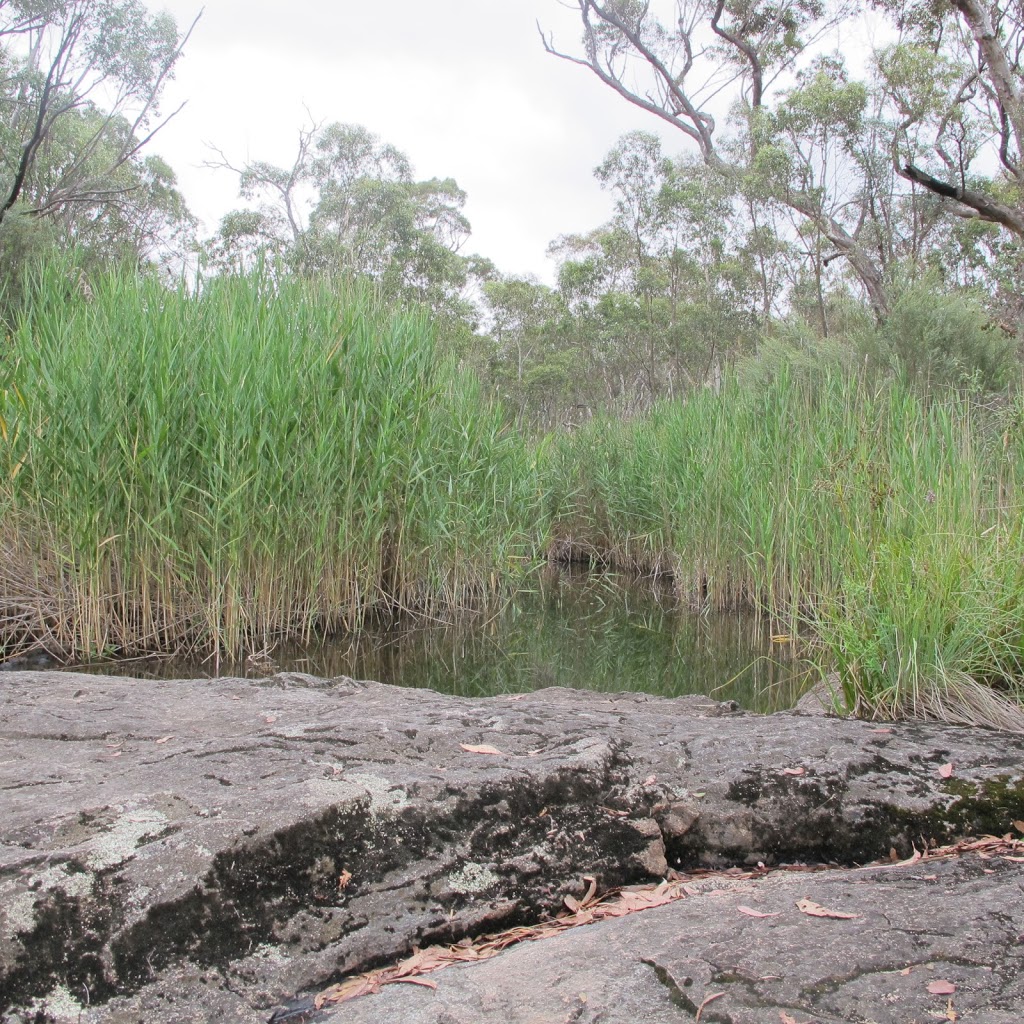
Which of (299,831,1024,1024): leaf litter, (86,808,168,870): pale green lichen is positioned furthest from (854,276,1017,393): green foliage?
(86,808,168,870): pale green lichen

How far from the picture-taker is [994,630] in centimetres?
277

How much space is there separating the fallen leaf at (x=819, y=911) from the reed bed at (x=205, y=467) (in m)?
3.54

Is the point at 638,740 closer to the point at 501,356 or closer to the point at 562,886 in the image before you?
the point at 562,886

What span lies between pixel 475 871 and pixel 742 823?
65 centimetres

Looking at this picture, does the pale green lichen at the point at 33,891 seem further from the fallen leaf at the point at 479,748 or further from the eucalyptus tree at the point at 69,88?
the eucalyptus tree at the point at 69,88

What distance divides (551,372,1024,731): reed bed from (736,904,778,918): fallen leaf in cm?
146

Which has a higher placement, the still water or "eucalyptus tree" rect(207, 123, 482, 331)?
"eucalyptus tree" rect(207, 123, 482, 331)

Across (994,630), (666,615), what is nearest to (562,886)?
(994,630)

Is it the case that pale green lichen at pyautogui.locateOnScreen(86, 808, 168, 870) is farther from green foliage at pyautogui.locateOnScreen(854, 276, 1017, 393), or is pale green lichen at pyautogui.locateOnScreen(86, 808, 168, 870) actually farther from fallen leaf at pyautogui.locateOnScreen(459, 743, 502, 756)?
green foliage at pyautogui.locateOnScreen(854, 276, 1017, 393)

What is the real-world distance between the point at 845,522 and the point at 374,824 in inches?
121

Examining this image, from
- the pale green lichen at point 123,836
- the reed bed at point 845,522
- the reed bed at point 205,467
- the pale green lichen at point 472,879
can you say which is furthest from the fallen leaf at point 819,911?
the reed bed at point 205,467

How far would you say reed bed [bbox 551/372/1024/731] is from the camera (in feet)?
8.88

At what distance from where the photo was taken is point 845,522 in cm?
394

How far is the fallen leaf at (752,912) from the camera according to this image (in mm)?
1364
